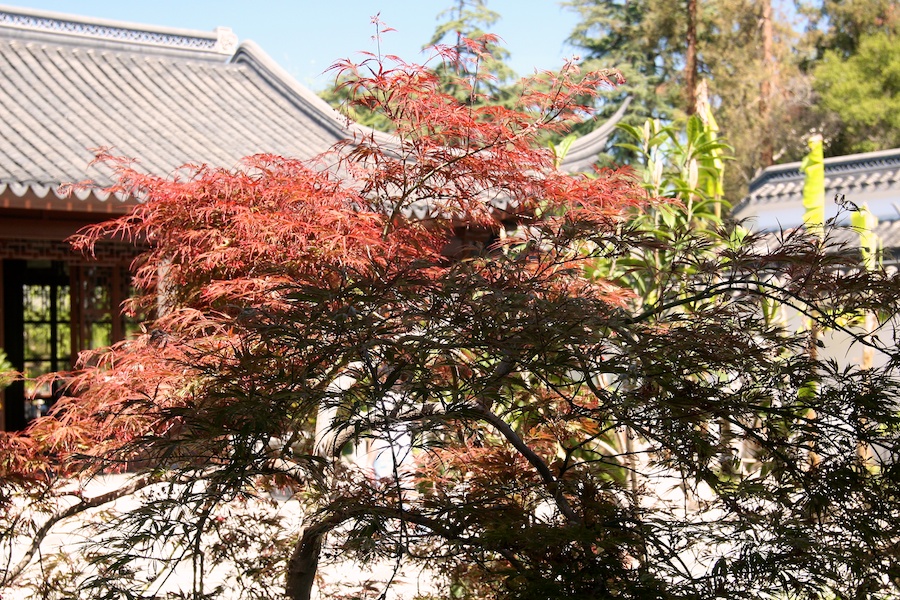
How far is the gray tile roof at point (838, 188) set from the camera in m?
9.17

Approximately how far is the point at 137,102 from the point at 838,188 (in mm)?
6467

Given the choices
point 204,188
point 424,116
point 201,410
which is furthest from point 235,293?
point 201,410

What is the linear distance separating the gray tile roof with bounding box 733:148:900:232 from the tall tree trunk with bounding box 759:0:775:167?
929 cm

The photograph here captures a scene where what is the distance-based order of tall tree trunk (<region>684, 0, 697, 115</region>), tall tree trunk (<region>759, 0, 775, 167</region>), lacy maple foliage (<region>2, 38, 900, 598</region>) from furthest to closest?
tall tree trunk (<region>759, 0, 775, 167</region>) → tall tree trunk (<region>684, 0, 697, 115</region>) → lacy maple foliage (<region>2, 38, 900, 598</region>)

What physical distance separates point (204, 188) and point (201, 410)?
129 centimetres

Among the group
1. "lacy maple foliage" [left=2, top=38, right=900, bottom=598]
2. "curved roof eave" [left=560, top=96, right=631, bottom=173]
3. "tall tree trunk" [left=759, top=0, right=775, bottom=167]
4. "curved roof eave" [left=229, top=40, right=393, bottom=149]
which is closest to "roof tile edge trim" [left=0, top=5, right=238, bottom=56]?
"curved roof eave" [left=229, top=40, right=393, bottom=149]

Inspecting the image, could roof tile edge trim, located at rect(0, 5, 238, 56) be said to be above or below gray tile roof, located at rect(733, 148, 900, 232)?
above

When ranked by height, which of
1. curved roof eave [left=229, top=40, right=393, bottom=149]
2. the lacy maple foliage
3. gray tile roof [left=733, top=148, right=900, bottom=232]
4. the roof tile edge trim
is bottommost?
the lacy maple foliage

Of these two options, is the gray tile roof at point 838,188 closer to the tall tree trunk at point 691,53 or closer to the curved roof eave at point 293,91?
the curved roof eave at point 293,91

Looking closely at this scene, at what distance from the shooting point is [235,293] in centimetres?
293

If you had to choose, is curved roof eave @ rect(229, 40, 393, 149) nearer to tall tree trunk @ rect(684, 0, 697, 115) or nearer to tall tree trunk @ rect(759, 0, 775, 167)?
tall tree trunk @ rect(684, 0, 697, 115)

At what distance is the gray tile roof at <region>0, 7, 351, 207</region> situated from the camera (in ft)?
21.2

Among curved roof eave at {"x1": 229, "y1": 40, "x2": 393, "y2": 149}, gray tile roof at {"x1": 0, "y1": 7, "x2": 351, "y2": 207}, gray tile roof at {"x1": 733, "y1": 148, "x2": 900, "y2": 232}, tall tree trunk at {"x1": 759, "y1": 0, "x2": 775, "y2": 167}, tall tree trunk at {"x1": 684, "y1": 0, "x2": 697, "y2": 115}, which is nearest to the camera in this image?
gray tile roof at {"x1": 0, "y1": 7, "x2": 351, "y2": 207}

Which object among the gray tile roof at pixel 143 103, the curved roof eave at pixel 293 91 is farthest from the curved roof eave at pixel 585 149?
the curved roof eave at pixel 293 91
